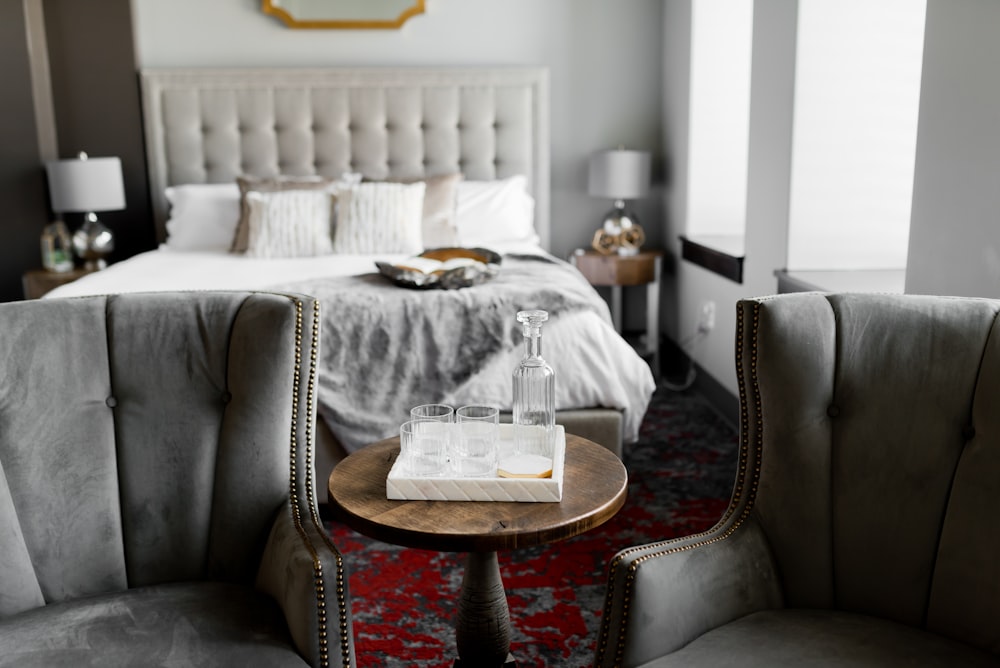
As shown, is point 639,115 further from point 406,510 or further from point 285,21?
point 406,510

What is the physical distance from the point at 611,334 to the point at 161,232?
279 centimetres

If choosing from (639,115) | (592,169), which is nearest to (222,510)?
(592,169)

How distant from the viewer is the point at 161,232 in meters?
4.60

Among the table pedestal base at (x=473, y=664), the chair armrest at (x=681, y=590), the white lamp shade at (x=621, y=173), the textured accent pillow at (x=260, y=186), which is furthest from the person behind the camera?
the white lamp shade at (x=621, y=173)

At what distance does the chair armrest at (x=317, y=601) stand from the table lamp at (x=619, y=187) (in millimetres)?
3302

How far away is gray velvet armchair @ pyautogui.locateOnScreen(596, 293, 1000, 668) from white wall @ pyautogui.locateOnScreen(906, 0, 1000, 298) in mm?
661

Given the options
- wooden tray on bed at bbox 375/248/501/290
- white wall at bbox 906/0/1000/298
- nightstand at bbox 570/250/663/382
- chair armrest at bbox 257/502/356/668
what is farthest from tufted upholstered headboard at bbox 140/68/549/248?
chair armrest at bbox 257/502/356/668

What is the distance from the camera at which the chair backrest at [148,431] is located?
5.02 feet

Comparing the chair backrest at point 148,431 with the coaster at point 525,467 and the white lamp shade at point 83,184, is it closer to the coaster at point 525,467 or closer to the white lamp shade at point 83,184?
the coaster at point 525,467

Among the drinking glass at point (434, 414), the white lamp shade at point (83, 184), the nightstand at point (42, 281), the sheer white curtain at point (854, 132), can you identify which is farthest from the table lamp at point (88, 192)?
the drinking glass at point (434, 414)

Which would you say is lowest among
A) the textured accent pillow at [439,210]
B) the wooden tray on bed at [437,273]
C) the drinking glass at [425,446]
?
the drinking glass at [425,446]

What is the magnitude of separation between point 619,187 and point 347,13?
1659 mm

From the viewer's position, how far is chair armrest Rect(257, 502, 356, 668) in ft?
4.29

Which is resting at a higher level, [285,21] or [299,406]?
[285,21]
